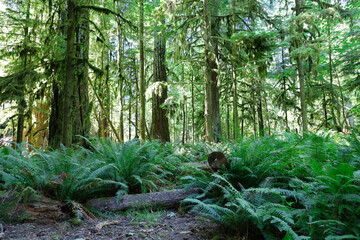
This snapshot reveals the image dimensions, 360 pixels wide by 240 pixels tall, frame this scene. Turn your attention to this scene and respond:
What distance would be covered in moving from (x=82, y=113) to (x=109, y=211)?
452cm

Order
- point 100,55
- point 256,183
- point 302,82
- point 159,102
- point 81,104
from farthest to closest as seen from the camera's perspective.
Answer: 1. point 100,55
2. point 159,102
3. point 302,82
4. point 81,104
5. point 256,183

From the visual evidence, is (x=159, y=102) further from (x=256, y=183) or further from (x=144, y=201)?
(x=256, y=183)

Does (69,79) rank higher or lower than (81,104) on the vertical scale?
higher

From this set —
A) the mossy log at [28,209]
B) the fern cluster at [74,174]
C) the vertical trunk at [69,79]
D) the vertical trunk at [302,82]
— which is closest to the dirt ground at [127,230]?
the mossy log at [28,209]

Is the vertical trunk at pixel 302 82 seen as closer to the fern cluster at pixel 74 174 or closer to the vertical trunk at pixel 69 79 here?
the fern cluster at pixel 74 174

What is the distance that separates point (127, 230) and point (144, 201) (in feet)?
2.23

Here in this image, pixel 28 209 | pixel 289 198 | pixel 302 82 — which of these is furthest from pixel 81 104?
pixel 302 82

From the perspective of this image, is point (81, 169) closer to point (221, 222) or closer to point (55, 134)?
point (221, 222)

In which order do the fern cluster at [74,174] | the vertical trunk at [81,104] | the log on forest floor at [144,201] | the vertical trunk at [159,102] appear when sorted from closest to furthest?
the fern cluster at [74,174], the log on forest floor at [144,201], the vertical trunk at [81,104], the vertical trunk at [159,102]

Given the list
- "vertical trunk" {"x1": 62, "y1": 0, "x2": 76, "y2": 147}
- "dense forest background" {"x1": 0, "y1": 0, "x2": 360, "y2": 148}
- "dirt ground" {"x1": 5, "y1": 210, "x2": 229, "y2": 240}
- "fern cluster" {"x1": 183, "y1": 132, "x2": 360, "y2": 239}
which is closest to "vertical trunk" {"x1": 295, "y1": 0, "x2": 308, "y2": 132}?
"dense forest background" {"x1": 0, "y1": 0, "x2": 360, "y2": 148}

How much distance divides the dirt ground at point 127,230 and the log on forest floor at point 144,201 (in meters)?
0.26

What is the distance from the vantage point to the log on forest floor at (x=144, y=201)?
3150 mm

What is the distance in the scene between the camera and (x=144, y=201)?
3.23 meters

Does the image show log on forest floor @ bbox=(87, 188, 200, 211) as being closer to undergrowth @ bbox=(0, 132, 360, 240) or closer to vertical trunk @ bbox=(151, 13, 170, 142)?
undergrowth @ bbox=(0, 132, 360, 240)
